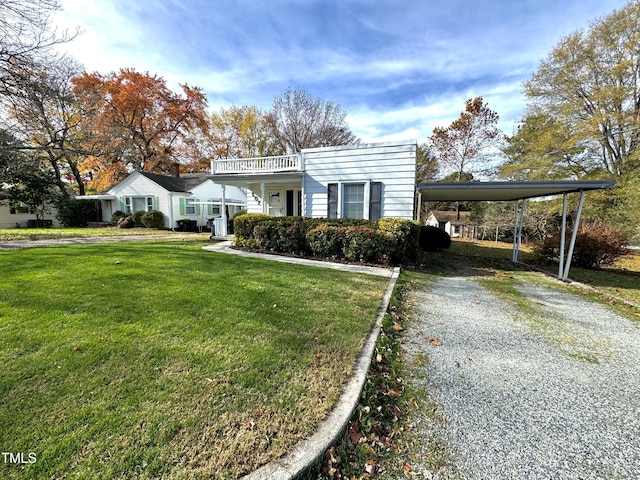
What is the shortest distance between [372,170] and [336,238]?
10.6ft

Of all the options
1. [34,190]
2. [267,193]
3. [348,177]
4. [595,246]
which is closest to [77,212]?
[34,190]

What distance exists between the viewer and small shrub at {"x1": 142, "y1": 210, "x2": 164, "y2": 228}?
727 inches

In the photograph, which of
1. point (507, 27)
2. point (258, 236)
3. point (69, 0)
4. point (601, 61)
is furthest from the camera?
point (601, 61)

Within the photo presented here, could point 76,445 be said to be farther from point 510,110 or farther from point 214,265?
point 510,110

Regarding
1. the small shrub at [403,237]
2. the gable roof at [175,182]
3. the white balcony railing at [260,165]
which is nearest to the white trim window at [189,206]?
the gable roof at [175,182]

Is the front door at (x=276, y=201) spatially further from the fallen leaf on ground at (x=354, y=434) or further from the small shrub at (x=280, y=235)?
the fallen leaf on ground at (x=354, y=434)

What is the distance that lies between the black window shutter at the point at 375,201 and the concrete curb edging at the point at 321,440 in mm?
7455

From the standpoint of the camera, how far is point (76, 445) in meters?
1.59

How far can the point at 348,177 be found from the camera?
10.1 m

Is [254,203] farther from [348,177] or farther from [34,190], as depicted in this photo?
[34,190]

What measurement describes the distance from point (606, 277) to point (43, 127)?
22256 mm

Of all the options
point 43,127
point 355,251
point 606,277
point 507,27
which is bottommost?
point 606,277

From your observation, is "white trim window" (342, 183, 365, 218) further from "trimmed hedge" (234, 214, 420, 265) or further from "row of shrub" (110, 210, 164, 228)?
"row of shrub" (110, 210, 164, 228)

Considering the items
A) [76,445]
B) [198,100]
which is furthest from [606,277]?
[198,100]
